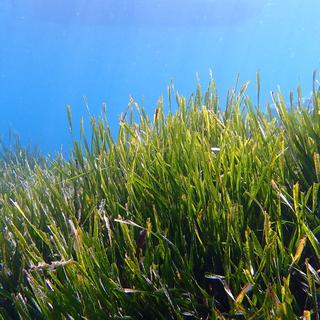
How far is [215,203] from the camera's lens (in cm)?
165

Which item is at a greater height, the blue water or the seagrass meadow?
the blue water

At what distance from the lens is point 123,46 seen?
177 ft

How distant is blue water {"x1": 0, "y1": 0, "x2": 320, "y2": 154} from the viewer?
32.2 m

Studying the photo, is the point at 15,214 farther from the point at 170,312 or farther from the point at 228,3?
the point at 228,3

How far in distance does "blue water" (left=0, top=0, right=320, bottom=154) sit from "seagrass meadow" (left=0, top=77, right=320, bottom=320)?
1.63ft

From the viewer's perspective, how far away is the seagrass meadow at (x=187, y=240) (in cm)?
142

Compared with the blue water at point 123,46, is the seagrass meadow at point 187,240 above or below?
below

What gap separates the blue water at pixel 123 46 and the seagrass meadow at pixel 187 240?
497 mm

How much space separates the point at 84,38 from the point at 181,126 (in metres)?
46.8

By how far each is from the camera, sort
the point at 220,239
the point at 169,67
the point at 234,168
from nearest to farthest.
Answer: the point at 220,239
the point at 234,168
the point at 169,67

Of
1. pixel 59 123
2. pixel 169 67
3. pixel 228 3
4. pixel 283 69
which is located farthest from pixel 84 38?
pixel 283 69

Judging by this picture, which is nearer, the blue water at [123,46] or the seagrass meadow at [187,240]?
the seagrass meadow at [187,240]

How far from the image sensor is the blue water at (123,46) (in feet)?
106

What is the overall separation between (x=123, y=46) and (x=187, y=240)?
53.9m
